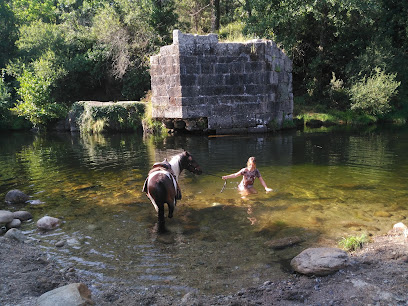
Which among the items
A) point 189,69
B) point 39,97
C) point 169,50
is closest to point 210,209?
point 189,69

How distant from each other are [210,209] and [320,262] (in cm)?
319

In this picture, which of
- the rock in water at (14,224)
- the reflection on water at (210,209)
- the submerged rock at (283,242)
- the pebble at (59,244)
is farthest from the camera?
the rock in water at (14,224)

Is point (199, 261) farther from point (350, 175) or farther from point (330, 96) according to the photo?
point (330, 96)

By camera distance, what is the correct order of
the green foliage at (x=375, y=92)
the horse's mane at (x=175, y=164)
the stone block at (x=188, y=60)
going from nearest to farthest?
1. the horse's mane at (x=175, y=164)
2. the stone block at (x=188, y=60)
3. the green foliage at (x=375, y=92)

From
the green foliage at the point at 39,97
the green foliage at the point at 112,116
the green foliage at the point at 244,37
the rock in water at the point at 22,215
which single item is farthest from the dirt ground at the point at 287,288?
the green foliage at the point at 39,97

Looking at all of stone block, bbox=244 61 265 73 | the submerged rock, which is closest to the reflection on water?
the submerged rock

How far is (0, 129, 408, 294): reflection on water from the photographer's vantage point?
4.88 metres

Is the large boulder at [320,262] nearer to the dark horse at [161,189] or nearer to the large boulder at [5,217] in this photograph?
the dark horse at [161,189]

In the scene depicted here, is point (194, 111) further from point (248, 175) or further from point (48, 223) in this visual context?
point (48, 223)

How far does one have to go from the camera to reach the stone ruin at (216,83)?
16.2 m

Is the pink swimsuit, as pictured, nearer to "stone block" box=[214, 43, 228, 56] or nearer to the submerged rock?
the submerged rock

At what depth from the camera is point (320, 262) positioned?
4.34 m

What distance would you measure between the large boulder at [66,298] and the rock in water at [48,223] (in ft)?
9.54

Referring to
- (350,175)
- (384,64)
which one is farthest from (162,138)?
(384,64)
